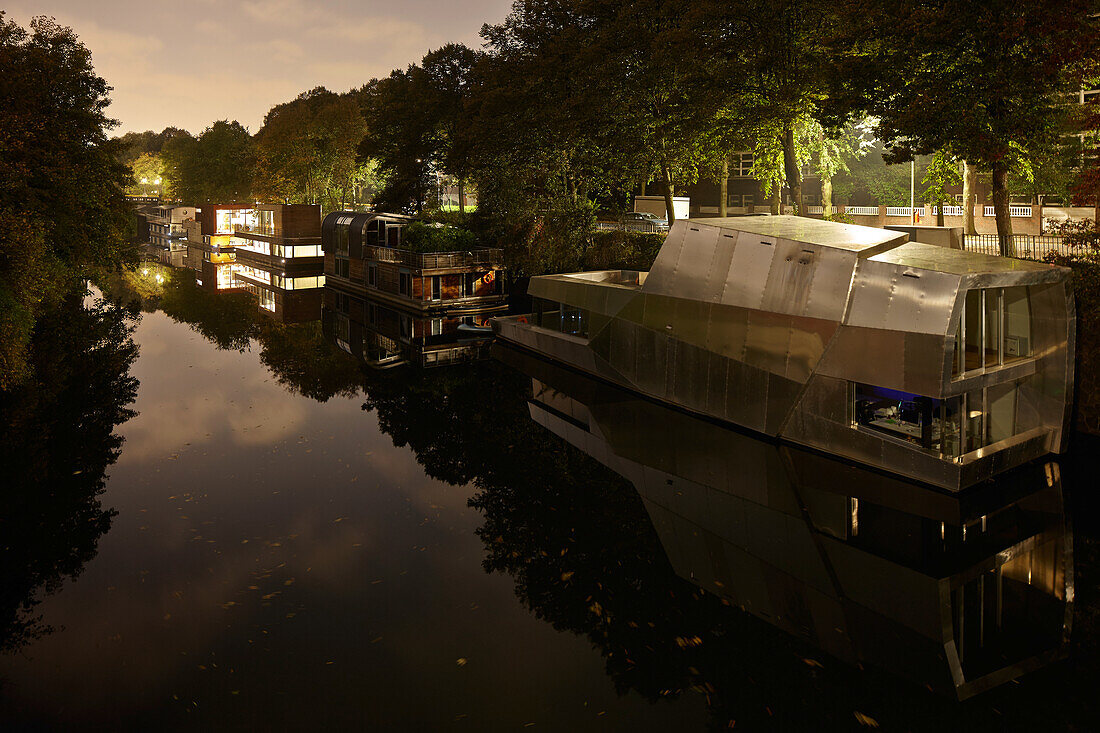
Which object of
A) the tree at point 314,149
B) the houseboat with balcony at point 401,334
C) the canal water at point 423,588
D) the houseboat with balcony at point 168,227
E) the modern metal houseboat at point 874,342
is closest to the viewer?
the canal water at point 423,588

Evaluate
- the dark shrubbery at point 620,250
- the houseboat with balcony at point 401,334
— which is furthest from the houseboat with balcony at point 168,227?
the dark shrubbery at point 620,250

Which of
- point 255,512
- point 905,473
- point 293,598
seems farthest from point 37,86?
point 905,473

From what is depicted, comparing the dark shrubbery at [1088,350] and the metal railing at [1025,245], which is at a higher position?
the metal railing at [1025,245]

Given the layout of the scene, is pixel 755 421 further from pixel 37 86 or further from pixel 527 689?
pixel 37 86

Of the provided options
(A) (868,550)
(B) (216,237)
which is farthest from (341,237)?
(A) (868,550)

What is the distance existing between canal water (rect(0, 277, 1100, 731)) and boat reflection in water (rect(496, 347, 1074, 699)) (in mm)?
127

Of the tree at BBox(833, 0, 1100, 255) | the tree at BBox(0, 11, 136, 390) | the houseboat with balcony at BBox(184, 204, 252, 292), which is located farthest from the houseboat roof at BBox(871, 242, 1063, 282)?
the houseboat with balcony at BBox(184, 204, 252, 292)

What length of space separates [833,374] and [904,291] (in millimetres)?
2809

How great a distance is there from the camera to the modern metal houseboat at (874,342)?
17984 mm

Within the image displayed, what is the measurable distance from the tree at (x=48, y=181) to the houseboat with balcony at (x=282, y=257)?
44.5ft

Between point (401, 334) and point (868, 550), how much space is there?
3063 cm

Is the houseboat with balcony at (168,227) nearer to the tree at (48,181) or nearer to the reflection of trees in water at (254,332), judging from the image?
the reflection of trees in water at (254,332)

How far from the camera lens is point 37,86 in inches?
1405

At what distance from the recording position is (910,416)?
63.2 feet
